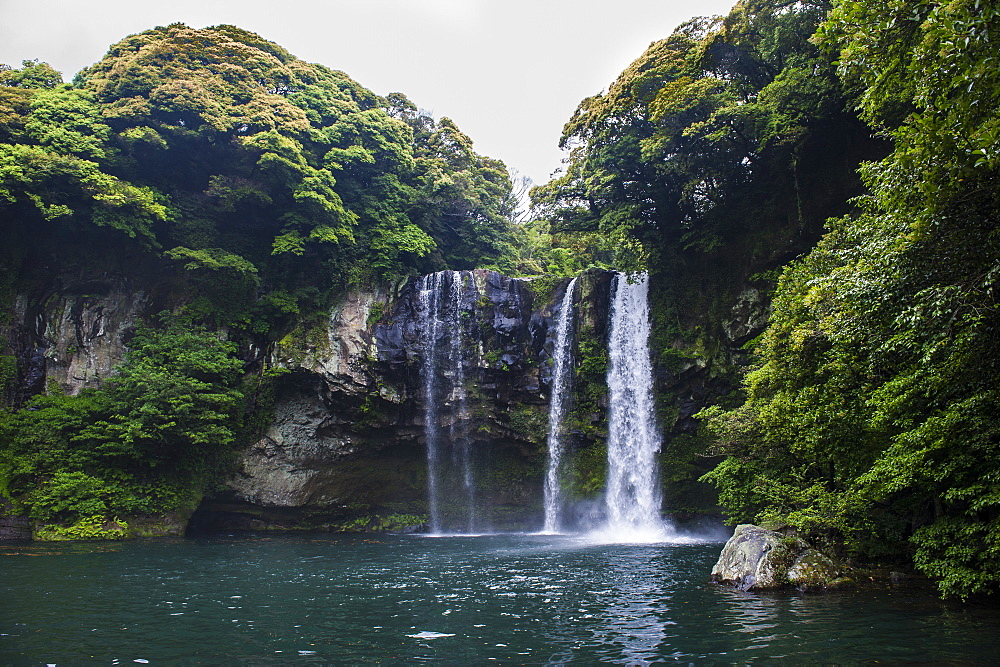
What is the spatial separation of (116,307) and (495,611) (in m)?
19.3

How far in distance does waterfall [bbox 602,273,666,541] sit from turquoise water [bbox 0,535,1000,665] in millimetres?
7006

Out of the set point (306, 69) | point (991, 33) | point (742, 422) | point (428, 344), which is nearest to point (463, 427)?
point (428, 344)

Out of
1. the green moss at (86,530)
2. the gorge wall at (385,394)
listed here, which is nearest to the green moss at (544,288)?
the gorge wall at (385,394)

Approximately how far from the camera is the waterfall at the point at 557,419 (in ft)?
70.7

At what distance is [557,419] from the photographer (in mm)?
21641

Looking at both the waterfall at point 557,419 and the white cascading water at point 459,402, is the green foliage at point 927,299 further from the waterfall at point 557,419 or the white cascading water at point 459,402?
the white cascading water at point 459,402

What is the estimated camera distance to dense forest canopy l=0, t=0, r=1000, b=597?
6.26 metres

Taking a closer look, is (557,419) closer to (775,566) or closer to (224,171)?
(775,566)

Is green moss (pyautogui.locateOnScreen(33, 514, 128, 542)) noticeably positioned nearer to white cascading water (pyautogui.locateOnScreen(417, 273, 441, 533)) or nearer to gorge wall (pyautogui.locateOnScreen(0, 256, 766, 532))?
gorge wall (pyautogui.locateOnScreen(0, 256, 766, 532))

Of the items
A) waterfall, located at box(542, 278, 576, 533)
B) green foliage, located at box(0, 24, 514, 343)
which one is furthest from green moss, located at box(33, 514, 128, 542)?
waterfall, located at box(542, 278, 576, 533)

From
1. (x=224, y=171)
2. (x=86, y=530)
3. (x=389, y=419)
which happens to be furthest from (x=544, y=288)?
(x=86, y=530)

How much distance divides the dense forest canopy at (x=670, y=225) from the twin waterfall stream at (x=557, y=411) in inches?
44.4

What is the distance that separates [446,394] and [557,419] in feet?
14.0

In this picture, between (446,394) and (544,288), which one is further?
(544,288)
